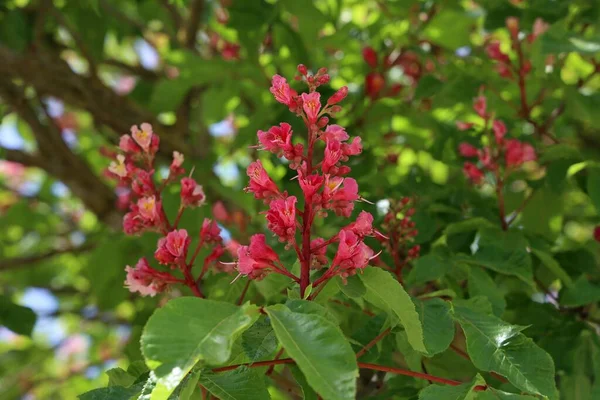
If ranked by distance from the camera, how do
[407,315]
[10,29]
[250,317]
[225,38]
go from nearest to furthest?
[250,317] → [407,315] → [10,29] → [225,38]

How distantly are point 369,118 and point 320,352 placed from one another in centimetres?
153

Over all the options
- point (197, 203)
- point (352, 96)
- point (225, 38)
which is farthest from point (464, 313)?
point (225, 38)

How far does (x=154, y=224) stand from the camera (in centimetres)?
142

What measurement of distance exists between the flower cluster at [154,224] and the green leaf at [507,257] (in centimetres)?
58

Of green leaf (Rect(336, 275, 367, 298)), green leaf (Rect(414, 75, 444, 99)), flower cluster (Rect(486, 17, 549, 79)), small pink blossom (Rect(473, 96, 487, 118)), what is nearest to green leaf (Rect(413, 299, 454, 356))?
green leaf (Rect(336, 275, 367, 298))

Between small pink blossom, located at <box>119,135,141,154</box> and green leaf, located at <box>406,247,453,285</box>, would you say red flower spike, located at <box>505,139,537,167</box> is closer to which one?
green leaf, located at <box>406,247,453,285</box>

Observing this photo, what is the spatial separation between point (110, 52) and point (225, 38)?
1869mm

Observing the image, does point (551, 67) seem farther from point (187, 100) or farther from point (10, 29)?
point (10, 29)

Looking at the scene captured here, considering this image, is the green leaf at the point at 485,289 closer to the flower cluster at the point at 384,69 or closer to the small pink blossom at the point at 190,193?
the small pink blossom at the point at 190,193

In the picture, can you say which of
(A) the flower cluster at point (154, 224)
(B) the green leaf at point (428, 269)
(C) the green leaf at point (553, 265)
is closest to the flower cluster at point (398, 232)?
(B) the green leaf at point (428, 269)

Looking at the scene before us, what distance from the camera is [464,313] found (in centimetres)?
125

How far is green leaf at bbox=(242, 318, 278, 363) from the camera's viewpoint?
1101mm

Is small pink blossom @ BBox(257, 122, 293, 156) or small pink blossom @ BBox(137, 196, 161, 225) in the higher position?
small pink blossom @ BBox(257, 122, 293, 156)

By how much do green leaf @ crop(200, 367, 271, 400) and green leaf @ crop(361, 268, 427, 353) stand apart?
232mm
